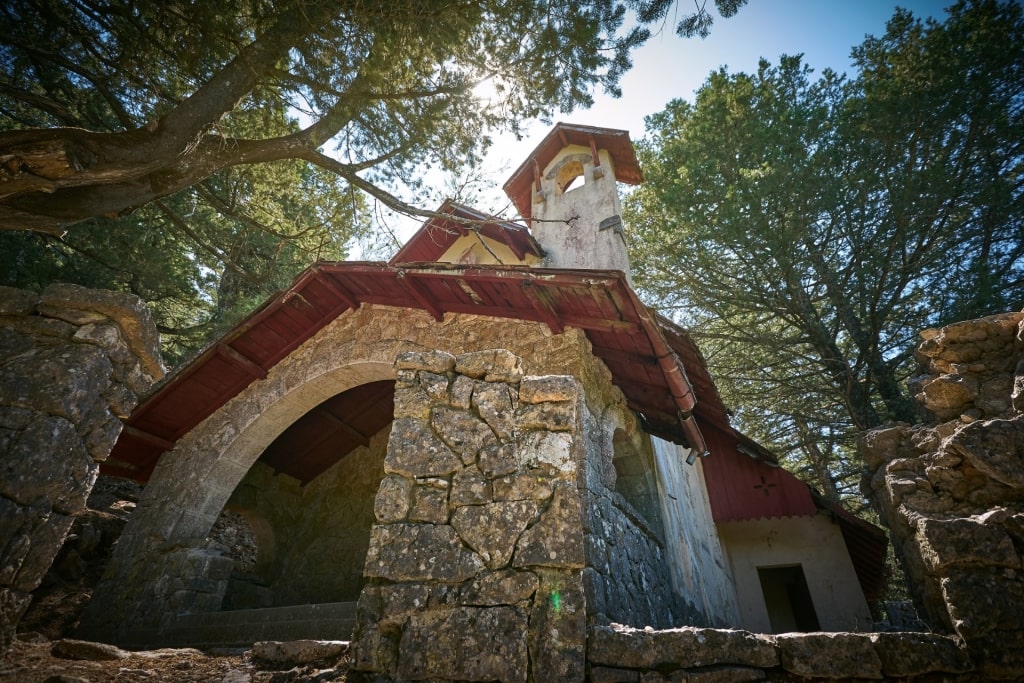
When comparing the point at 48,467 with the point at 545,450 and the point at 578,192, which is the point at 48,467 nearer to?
the point at 545,450

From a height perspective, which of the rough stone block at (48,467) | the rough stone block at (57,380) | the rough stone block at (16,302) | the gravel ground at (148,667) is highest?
the rough stone block at (16,302)

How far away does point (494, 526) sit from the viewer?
2.37m

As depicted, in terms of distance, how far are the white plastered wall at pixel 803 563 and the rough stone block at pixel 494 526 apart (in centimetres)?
846

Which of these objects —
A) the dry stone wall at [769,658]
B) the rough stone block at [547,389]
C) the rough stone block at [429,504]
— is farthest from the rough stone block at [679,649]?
the rough stone block at [547,389]

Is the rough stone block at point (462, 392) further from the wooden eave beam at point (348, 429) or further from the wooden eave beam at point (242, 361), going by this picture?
the wooden eave beam at point (348, 429)

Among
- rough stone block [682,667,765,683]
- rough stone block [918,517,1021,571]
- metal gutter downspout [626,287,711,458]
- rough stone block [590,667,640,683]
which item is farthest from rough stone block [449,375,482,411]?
rough stone block [918,517,1021,571]

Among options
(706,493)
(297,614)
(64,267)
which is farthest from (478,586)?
(64,267)

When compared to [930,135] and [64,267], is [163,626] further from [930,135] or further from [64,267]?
[930,135]

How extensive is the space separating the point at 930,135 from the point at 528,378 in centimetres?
969

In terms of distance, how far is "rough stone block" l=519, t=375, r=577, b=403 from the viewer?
2625 mm

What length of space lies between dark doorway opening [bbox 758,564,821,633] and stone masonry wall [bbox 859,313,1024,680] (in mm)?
9811

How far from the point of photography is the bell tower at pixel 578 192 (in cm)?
779

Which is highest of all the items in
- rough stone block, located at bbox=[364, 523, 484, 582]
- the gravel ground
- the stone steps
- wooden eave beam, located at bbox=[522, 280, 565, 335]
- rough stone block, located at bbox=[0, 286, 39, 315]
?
wooden eave beam, located at bbox=[522, 280, 565, 335]

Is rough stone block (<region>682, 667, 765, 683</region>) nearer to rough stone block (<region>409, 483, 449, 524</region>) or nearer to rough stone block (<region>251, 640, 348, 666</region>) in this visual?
rough stone block (<region>409, 483, 449, 524</region>)
